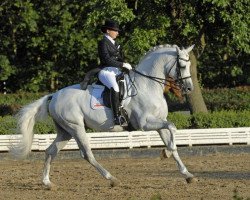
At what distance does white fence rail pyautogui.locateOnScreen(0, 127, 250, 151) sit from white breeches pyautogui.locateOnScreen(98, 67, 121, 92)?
36.9 ft

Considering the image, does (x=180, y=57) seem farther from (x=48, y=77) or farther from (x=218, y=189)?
(x=48, y=77)

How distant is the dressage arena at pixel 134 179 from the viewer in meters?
15.4

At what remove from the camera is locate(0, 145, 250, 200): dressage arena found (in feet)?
50.5

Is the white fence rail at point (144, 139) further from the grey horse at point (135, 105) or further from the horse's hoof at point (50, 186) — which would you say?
the horse's hoof at point (50, 186)

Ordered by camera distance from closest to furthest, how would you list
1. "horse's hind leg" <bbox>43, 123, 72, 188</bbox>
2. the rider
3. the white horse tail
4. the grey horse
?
the grey horse, the rider, "horse's hind leg" <bbox>43, 123, 72, 188</bbox>, the white horse tail

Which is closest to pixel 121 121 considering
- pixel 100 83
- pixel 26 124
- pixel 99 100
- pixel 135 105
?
pixel 135 105

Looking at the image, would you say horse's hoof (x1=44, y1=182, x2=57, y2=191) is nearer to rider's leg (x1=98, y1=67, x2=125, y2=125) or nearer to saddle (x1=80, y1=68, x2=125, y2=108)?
rider's leg (x1=98, y1=67, x2=125, y2=125)

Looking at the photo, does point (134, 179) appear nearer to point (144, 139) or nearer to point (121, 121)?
point (121, 121)

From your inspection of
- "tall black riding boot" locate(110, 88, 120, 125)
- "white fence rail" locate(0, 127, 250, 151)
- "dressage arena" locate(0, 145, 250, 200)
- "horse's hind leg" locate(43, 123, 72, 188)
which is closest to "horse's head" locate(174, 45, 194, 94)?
"tall black riding boot" locate(110, 88, 120, 125)

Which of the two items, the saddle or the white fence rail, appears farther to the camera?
the white fence rail

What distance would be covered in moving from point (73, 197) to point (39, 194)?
1062mm

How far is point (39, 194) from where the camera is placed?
52.9ft

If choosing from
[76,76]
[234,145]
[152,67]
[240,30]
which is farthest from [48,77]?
[152,67]

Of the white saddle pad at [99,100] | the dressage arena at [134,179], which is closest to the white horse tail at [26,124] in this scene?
the dressage arena at [134,179]
